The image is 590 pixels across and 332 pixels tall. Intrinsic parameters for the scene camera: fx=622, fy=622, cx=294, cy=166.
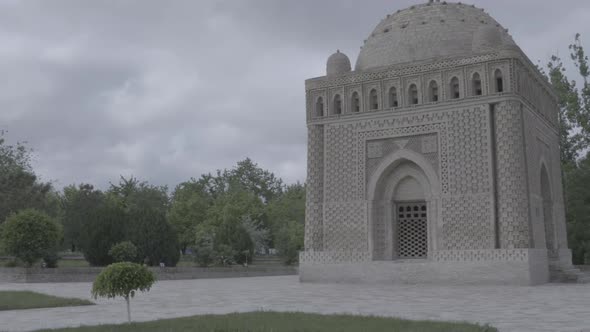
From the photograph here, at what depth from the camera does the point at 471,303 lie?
445 inches

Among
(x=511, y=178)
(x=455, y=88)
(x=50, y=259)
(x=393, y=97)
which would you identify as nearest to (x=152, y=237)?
(x=50, y=259)

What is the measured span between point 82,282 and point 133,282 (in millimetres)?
12686

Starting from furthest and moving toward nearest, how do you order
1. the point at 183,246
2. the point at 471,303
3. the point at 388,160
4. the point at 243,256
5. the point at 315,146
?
the point at 183,246 < the point at 243,256 < the point at 315,146 < the point at 388,160 < the point at 471,303

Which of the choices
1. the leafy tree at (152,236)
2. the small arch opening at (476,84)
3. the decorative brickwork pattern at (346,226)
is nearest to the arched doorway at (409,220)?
the decorative brickwork pattern at (346,226)

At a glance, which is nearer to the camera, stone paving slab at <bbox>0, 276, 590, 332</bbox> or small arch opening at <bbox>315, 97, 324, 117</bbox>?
stone paving slab at <bbox>0, 276, 590, 332</bbox>

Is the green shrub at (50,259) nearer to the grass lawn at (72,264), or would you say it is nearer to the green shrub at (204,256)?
the grass lawn at (72,264)

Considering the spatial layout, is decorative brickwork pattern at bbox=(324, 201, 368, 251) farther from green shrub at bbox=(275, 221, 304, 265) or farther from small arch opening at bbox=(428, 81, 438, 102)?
green shrub at bbox=(275, 221, 304, 265)

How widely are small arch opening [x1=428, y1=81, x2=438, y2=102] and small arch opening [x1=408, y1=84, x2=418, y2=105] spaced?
488 millimetres

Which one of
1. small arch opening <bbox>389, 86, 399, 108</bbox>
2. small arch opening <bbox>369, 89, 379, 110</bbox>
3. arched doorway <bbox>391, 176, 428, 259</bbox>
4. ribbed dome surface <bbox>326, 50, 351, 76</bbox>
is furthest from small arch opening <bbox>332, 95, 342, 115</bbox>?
arched doorway <bbox>391, 176, 428, 259</bbox>

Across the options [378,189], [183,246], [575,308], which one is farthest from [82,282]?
[183,246]

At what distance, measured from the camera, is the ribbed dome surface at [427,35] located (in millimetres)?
20547

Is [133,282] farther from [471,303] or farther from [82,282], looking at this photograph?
[82,282]

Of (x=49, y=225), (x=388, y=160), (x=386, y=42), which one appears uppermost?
(x=386, y=42)

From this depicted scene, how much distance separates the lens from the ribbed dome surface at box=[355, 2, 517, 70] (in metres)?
20.5
